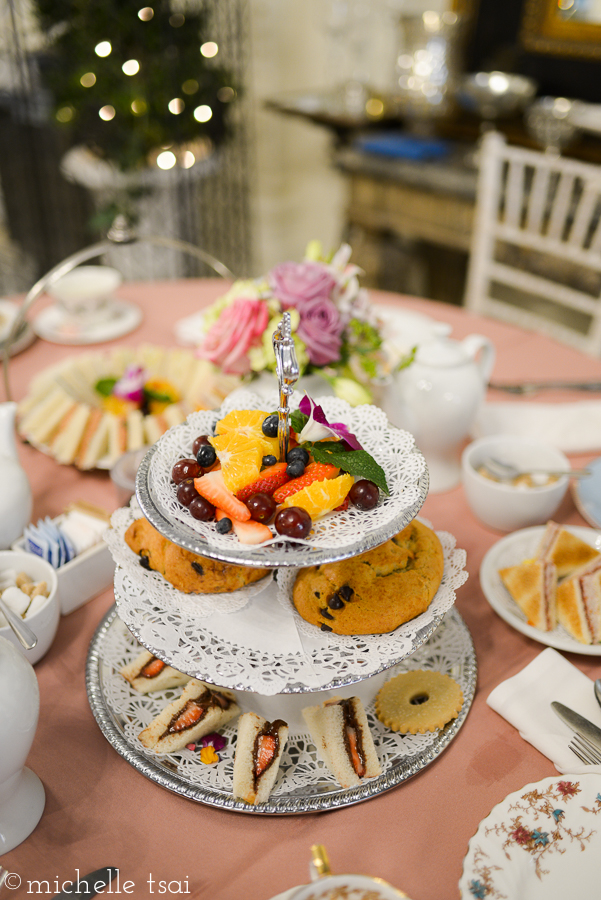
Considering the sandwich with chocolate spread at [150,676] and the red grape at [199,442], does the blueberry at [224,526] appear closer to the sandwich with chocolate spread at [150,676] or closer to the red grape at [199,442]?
the red grape at [199,442]

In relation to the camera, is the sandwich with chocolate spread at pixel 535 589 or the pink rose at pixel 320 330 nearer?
the sandwich with chocolate spread at pixel 535 589

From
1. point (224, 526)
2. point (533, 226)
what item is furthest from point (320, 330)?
point (533, 226)

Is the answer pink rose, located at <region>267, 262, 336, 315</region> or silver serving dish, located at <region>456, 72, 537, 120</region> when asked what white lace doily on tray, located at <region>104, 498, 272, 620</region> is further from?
silver serving dish, located at <region>456, 72, 537, 120</region>

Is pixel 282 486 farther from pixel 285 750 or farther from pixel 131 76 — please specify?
pixel 131 76

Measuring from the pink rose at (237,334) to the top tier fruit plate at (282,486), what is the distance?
27 cm

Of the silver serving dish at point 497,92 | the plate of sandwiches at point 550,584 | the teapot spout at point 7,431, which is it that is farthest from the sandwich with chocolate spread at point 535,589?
the silver serving dish at point 497,92

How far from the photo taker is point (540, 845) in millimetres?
691

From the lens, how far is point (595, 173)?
196 cm

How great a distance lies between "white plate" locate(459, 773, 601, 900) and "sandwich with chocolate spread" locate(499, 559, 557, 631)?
10.6 inches

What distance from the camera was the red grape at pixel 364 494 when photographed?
2.46 feet

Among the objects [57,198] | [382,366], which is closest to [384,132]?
[57,198]

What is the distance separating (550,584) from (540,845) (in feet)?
1.31

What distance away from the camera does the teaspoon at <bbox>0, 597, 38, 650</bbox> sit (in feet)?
2.65

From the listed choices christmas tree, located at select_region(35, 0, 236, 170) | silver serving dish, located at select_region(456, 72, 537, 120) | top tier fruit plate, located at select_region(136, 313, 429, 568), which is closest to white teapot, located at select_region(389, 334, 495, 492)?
top tier fruit plate, located at select_region(136, 313, 429, 568)
